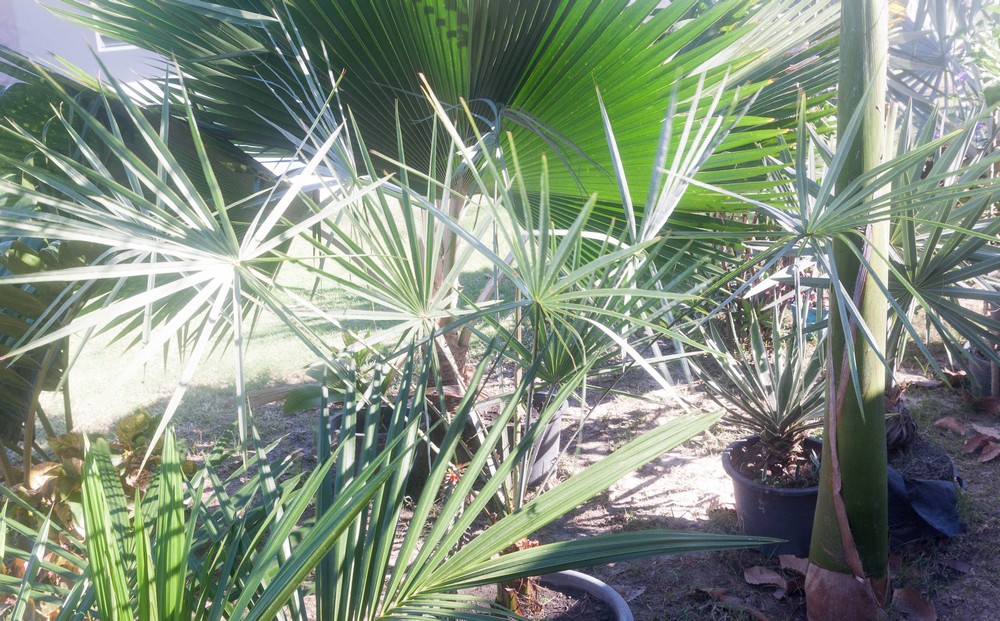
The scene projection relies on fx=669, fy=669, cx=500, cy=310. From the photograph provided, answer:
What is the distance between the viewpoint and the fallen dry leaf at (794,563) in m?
1.90

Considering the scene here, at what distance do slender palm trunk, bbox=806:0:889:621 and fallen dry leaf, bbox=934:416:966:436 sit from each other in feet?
4.96

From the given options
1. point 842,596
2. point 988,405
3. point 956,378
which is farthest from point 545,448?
point 956,378

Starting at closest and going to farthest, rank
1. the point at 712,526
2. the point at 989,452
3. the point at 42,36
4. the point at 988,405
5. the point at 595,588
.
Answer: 1. the point at 595,588
2. the point at 712,526
3. the point at 989,452
4. the point at 988,405
5. the point at 42,36

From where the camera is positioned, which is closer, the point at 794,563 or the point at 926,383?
the point at 794,563

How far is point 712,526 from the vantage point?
7.47ft

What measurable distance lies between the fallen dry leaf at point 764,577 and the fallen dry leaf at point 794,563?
4 cm

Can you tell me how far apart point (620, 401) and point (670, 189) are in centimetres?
246

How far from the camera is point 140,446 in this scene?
2381mm

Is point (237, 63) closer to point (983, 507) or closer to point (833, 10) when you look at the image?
point (833, 10)

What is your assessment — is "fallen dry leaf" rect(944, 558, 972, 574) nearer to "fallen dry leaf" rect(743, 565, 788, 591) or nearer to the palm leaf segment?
"fallen dry leaf" rect(743, 565, 788, 591)

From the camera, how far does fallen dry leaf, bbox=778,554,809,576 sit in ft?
6.22

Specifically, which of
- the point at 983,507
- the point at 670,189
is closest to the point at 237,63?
the point at 670,189

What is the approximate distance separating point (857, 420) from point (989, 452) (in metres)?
1.51

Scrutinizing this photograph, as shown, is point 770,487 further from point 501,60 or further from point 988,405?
point 988,405
